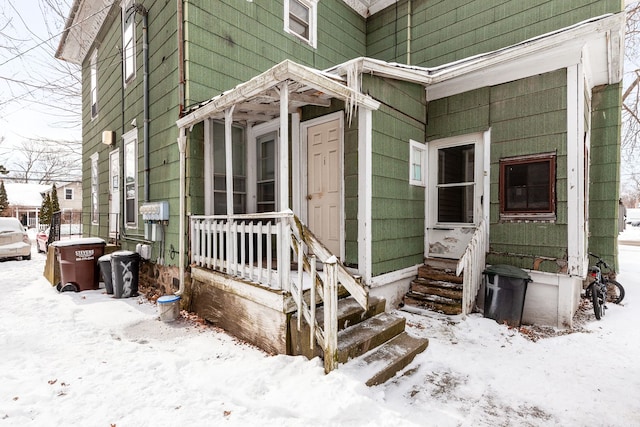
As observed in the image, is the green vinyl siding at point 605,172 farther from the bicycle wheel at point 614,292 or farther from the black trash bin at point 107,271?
the black trash bin at point 107,271

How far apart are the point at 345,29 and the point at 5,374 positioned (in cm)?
815

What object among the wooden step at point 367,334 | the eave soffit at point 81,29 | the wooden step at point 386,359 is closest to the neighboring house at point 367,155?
the wooden step at point 367,334

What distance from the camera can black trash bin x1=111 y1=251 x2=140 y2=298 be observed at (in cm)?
525

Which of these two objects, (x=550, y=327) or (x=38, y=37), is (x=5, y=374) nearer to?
(x=38, y=37)

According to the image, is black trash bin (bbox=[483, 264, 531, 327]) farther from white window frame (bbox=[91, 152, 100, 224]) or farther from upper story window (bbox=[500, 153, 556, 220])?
white window frame (bbox=[91, 152, 100, 224])

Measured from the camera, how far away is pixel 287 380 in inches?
107

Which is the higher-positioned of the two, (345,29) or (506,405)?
(345,29)

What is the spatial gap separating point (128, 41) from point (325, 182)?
5413 mm

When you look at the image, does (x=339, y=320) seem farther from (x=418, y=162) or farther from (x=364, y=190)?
(x=418, y=162)

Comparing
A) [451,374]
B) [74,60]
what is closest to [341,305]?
[451,374]

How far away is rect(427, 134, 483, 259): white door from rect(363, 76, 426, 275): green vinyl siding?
0.24m

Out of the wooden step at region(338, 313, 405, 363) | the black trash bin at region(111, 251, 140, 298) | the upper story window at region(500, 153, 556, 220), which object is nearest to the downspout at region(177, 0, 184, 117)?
the black trash bin at region(111, 251, 140, 298)

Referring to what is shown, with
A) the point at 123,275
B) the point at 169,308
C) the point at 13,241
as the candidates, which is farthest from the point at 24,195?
the point at 169,308

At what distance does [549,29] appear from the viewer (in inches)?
216
